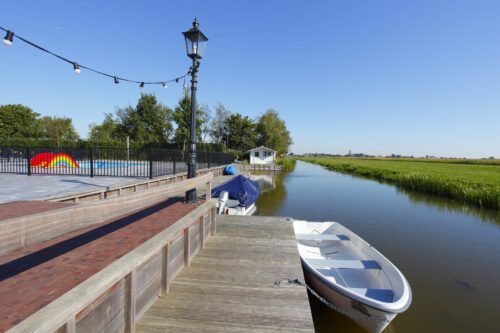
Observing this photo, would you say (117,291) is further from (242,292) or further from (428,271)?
(428,271)

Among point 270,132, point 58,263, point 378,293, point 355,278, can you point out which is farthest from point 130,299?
point 270,132

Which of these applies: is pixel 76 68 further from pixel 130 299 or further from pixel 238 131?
pixel 238 131

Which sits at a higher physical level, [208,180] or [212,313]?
[208,180]

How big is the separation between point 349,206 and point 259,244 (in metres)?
12.9

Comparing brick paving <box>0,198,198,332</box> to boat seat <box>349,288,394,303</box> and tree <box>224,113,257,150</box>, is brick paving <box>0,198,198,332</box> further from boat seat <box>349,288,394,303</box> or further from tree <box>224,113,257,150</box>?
tree <box>224,113,257,150</box>

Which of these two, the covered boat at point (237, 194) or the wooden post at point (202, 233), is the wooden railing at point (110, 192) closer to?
the wooden post at point (202, 233)

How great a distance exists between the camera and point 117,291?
230 centimetres

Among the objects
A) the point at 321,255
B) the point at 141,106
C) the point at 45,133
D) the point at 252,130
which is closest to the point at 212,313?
the point at 321,255

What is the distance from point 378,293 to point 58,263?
4.74m

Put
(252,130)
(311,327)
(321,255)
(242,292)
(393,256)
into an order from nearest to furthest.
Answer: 1. (311,327)
2. (242,292)
3. (321,255)
4. (393,256)
5. (252,130)

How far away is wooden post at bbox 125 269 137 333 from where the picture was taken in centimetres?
239

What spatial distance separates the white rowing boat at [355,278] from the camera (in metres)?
4.26

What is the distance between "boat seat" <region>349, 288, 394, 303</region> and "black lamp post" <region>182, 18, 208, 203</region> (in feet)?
11.7

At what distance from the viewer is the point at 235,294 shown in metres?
3.56
